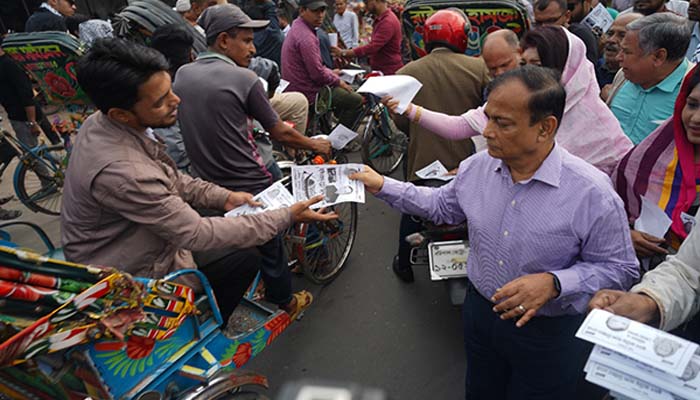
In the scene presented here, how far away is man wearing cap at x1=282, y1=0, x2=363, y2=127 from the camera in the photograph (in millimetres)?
4449

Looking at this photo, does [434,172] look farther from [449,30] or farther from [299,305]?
[299,305]

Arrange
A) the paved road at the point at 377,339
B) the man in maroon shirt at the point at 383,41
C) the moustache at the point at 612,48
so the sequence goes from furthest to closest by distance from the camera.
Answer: the man in maroon shirt at the point at 383,41 < the moustache at the point at 612,48 < the paved road at the point at 377,339

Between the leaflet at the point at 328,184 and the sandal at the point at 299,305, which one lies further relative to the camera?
the sandal at the point at 299,305

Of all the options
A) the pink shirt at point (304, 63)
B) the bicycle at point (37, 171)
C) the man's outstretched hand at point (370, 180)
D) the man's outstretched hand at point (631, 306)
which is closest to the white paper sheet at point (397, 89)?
the man's outstretched hand at point (370, 180)

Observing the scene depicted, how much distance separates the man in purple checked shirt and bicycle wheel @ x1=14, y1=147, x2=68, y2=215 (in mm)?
4742

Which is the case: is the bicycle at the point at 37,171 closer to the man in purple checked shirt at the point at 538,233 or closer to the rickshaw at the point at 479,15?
the rickshaw at the point at 479,15

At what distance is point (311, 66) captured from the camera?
458 cm

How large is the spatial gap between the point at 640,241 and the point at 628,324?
3.61ft

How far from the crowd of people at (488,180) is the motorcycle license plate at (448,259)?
0.58 meters

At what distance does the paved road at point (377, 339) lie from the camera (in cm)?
272

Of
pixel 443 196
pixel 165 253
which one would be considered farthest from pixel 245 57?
pixel 443 196

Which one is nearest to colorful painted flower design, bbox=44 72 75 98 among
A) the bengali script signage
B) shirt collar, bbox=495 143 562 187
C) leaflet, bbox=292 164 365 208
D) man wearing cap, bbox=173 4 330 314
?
the bengali script signage

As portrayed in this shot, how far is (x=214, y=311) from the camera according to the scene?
2035 mm

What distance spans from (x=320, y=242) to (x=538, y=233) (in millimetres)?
2058
